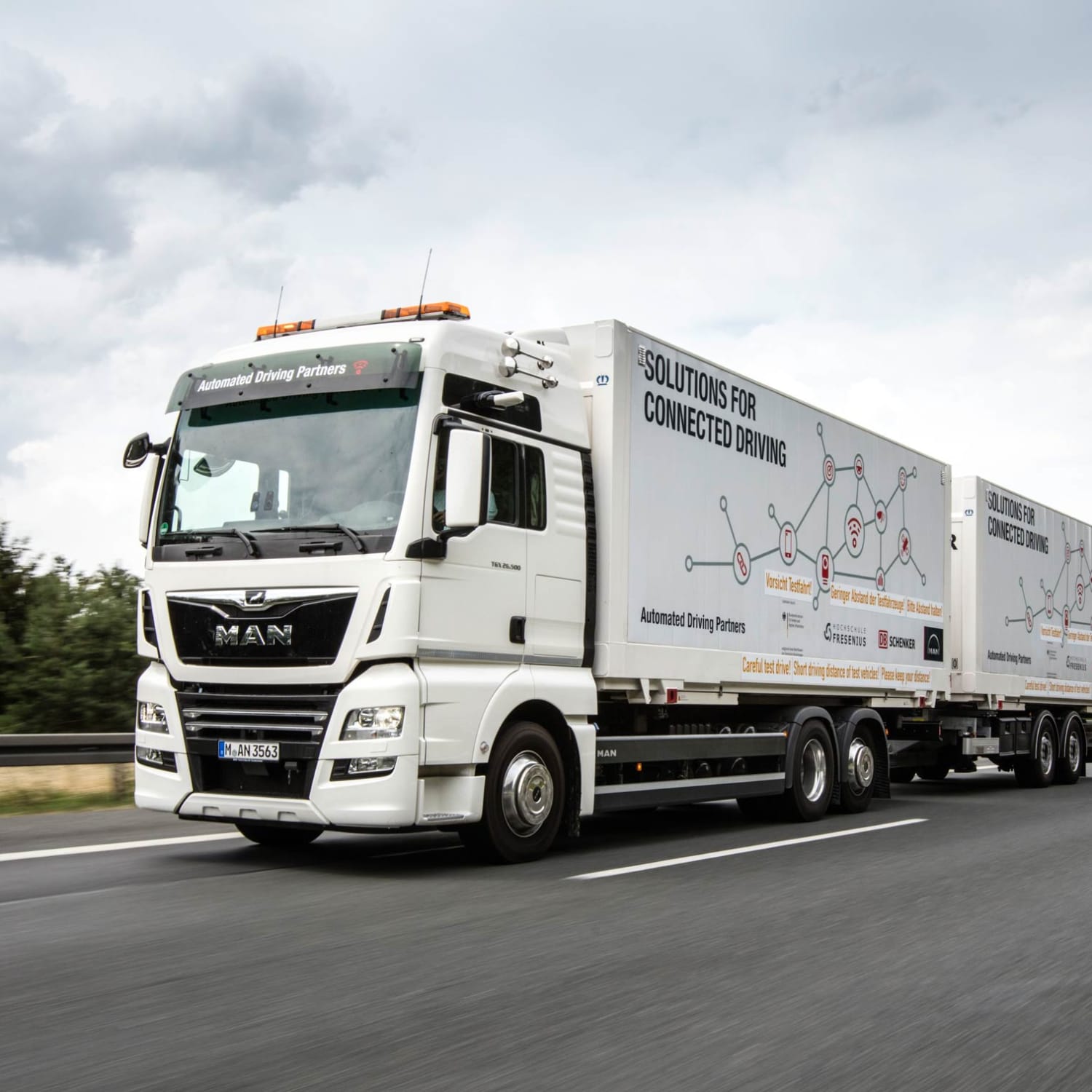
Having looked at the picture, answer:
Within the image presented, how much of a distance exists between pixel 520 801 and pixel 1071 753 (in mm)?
12967

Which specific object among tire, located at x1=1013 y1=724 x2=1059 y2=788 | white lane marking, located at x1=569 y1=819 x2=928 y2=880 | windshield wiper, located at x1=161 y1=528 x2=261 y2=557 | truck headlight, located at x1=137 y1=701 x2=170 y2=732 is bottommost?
white lane marking, located at x1=569 y1=819 x2=928 y2=880

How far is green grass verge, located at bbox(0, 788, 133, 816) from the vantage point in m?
11.8

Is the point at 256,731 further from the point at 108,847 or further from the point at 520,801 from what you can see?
the point at 108,847

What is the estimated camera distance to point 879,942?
249 inches

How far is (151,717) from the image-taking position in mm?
8719

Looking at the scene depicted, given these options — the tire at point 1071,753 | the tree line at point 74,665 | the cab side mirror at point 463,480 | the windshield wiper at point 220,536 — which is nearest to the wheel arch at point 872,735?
the cab side mirror at point 463,480

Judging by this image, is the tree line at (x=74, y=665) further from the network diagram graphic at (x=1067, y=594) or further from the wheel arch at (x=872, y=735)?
the network diagram graphic at (x=1067, y=594)

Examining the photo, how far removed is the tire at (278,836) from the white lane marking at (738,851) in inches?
85.9

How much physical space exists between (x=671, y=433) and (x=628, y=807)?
281 cm

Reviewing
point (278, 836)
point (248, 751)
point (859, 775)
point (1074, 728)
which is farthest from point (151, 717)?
point (1074, 728)

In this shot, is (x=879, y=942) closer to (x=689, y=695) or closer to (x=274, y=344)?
(x=689, y=695)

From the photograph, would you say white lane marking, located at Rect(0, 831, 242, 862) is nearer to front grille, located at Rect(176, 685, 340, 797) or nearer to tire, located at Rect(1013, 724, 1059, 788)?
front grille, located at Rect(176, 685, 340, 797)

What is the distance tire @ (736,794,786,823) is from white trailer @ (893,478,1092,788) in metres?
3.52

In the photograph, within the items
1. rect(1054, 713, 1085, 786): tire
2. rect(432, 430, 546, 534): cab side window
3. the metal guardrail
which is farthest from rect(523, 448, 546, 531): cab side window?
rect(1054, 713, 1085, 786): tire
